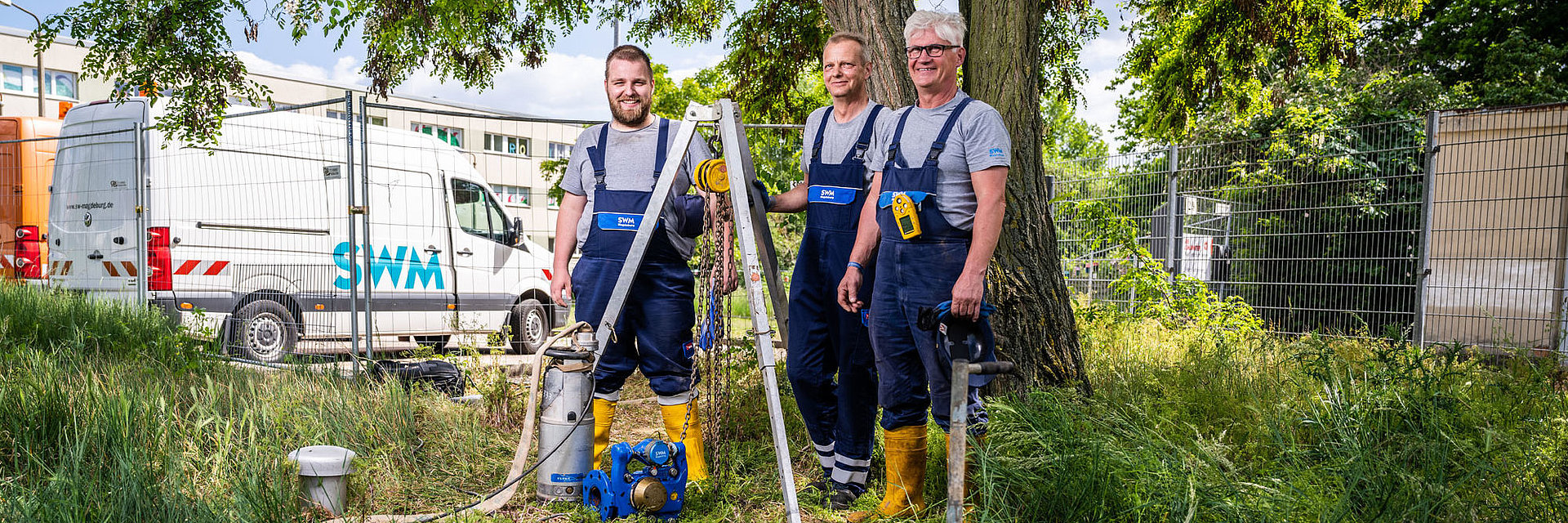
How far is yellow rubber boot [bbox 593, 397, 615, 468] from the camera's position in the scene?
3771 mm

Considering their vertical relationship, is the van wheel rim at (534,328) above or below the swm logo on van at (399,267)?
below

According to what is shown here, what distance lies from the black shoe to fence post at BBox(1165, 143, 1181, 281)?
6313 mm

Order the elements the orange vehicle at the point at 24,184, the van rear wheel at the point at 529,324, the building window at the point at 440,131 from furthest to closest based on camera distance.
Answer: the orange vehicle at the point at 24,184
the van rear wheel at the point at 529,324
the building window at the point at 440,131

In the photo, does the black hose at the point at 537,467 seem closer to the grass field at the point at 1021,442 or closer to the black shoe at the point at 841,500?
the grass field at the point at 1021,442

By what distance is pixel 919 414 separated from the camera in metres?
3.24

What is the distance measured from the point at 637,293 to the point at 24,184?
9.73 meters

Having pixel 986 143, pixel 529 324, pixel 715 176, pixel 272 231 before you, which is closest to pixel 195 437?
pixel 715 176

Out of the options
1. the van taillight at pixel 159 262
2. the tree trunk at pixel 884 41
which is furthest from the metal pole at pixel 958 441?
the van taillight at pixel 159 262

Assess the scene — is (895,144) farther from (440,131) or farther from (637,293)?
(440,131)

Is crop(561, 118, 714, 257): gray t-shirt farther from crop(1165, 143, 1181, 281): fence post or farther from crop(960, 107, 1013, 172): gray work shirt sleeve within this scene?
crop(1165, 143, 1181, 281): fence post

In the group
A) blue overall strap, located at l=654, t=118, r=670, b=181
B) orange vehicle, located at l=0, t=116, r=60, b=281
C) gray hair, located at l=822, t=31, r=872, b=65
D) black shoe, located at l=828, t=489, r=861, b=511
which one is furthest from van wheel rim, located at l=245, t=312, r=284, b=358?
gray hair, located at l=822, t=31, r=872, b=65

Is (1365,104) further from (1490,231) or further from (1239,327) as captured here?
(1239,327)

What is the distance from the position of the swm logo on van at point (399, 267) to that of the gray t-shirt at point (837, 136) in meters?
5.78

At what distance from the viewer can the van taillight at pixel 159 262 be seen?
23.8 feet
